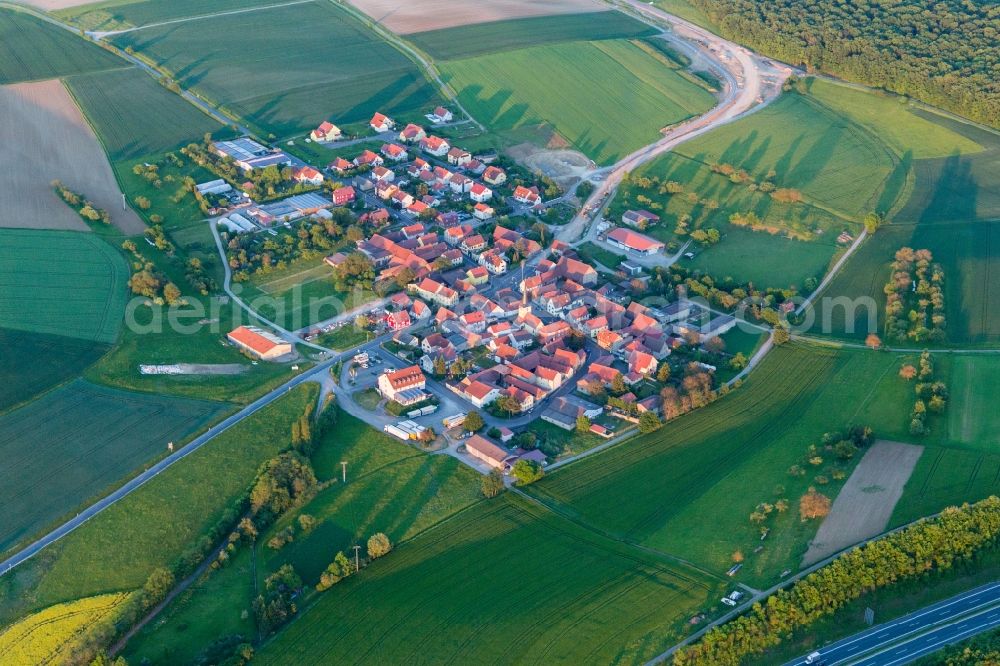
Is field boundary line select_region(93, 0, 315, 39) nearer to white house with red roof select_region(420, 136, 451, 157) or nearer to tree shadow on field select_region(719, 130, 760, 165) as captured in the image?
white house with red roof select_region(420, 136, 451, 157)

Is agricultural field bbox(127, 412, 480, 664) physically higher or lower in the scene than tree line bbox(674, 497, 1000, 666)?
lower

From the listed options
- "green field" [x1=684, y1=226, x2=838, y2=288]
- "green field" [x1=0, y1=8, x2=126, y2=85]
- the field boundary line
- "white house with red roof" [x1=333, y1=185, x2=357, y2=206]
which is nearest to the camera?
"green field" [x1=684, y1=226, x2=838, y2=288]

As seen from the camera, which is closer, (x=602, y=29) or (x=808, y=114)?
(x=808, y=114)

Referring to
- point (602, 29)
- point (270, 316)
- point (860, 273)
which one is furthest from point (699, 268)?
point (602, 29)

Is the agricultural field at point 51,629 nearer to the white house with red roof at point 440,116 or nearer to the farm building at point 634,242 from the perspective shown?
the farm building at point 634,242

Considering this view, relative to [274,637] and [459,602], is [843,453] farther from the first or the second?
[274,637]

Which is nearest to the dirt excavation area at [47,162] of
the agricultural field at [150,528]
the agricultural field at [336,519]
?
the agricultural field at [150,528]

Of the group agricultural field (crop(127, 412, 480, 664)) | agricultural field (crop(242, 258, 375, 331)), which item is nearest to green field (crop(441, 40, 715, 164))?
agricultural field (crop(242, 258, 375, 331))

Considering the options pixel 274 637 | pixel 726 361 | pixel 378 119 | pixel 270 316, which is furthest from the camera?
pixel 378 119
